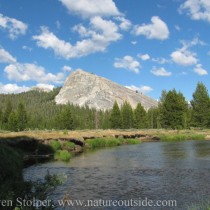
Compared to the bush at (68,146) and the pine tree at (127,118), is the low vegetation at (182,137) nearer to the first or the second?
the bush at (68,146)

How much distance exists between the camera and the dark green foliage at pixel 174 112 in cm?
10538

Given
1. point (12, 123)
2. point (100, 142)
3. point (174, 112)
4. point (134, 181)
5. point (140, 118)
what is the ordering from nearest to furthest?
point (134, 181) → point (100, 142) → point (174, 112) → point (12, 123) → point (140, 118)

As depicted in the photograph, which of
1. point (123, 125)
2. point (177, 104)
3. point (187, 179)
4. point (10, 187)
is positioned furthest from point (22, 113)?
point (10, 187)

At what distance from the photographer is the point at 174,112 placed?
349ft

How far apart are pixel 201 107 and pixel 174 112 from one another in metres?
10.6

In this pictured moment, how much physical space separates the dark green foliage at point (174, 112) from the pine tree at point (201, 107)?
5.49 metres

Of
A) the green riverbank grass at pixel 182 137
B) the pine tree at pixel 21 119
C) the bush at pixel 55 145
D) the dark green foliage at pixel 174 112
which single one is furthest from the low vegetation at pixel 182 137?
the pine tree at pixel 21 119

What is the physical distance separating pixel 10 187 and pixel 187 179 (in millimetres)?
15505

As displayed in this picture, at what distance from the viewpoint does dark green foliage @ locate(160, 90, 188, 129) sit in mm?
105375

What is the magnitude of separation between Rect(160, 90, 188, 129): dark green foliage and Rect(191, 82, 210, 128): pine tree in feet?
18.0

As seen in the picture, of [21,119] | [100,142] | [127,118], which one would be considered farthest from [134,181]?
[127,118]

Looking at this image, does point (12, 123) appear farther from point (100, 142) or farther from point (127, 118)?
point (100, 142)

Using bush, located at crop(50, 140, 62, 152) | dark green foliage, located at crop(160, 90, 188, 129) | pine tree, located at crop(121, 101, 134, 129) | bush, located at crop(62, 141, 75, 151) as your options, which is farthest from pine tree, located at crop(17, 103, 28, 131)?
bush, located at crop(50, 140, 62, 152)

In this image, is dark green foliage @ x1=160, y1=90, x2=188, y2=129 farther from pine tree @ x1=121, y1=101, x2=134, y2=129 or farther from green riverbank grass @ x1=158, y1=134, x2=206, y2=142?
pine tree @ x1=121, y1=101, x2=134, y2=129
